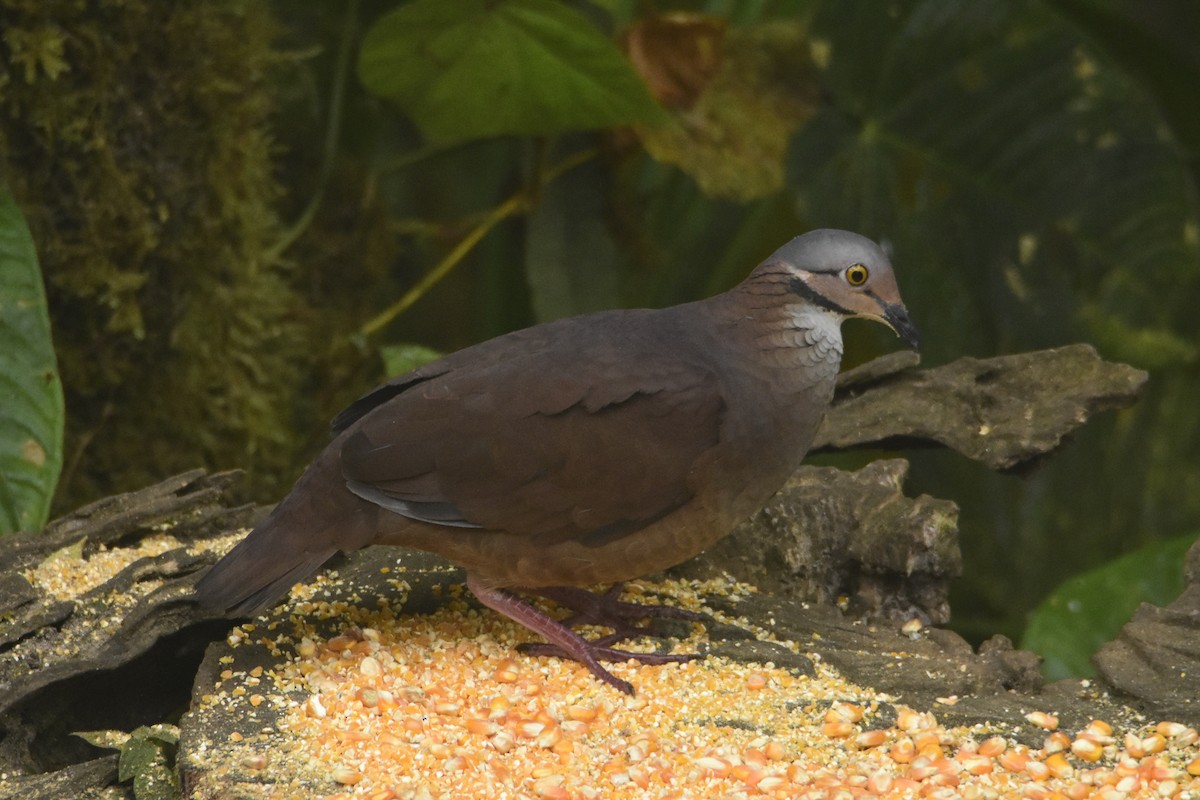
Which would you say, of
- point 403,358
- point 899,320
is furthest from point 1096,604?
point 403,358

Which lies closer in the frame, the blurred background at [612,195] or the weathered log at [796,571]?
the weathered log at [796,571]

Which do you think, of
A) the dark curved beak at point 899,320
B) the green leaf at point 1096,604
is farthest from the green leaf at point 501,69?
the green leaf at point 1096,604

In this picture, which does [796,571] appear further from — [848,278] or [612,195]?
[612,195]

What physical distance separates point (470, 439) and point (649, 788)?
2.47ft

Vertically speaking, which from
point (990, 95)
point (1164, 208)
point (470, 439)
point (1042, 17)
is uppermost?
point (1042, 17)

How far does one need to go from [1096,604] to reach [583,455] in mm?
1801

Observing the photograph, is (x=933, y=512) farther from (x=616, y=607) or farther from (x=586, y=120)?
(x=586, y=120)

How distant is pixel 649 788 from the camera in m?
2.06

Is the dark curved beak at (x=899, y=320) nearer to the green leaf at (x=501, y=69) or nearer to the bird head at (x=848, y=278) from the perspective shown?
the bird head at (x=848, y=278)

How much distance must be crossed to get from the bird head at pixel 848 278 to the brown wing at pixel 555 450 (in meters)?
0.29

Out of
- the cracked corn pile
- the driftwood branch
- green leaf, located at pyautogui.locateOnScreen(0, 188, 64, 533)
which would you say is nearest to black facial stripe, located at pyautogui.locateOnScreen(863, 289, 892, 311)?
the driftwood branch

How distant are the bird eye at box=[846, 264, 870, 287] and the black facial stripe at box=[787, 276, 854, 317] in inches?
2.2

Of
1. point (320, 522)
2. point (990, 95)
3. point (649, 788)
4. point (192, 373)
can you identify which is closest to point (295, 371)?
point (192, 373)

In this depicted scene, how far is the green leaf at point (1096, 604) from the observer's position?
11.3ft
